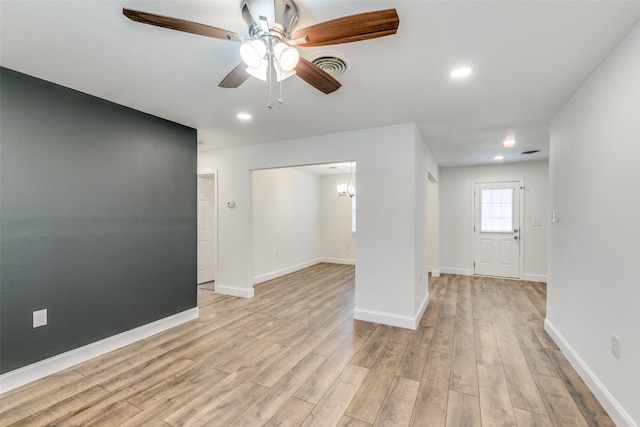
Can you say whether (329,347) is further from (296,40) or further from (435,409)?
(296,40)

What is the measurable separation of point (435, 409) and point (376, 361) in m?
0.69

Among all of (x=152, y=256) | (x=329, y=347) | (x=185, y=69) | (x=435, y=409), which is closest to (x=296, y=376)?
(x=329, y=347)

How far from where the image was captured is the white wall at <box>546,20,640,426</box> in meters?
1.65

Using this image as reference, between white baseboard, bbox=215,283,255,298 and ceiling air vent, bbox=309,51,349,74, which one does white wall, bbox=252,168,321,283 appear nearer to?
white baseboard, bbox=215,283,255,298

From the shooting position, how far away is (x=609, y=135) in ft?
6.28

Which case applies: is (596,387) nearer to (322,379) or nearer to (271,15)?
(322,379)

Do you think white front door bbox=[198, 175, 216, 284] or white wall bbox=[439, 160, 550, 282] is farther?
white wall bbox=[439, 160, 550, 282]

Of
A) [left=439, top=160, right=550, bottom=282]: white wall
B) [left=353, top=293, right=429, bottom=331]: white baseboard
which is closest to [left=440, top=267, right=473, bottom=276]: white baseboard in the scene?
[left=439, top=160, right=550, bottom=282]: white wall

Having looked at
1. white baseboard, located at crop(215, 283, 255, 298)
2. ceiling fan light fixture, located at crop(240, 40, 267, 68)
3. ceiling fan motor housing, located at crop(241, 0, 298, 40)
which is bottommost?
white baseboard, located at crop(215, 283, 255, 298)

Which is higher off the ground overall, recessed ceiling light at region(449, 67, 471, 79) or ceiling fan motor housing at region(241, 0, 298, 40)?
recessed ceiling light at region(449, 67, 471, 79)

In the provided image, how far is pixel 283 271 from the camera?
6.13m

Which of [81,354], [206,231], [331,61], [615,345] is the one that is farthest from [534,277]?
[81,354]

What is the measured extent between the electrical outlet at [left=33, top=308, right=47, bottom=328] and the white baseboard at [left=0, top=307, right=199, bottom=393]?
1.02 ft

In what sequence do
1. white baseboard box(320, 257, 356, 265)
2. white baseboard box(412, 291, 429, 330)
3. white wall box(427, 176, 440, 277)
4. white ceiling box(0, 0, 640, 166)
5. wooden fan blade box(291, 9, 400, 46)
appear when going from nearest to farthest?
wooden fan blade box(291, 9, 400, 46)
white ceiling box(0, 0, 640, 166)
white baseboard box(412, 291, 429, 330)
white wall box(427, 176, 440, 277)
white baseboard box(320, 257, 356, 265)
